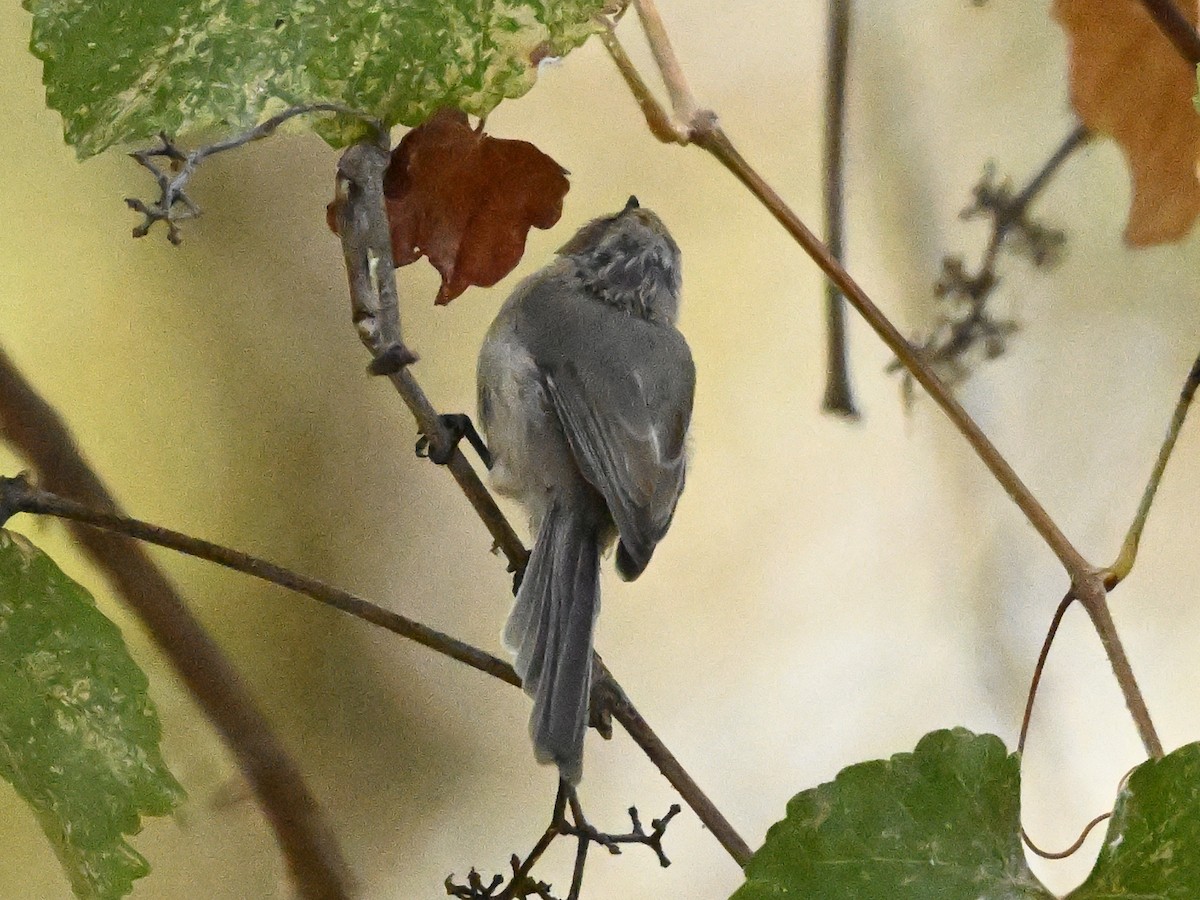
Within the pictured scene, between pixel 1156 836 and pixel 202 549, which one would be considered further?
pixel 202 549

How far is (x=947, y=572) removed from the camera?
1.00 metres

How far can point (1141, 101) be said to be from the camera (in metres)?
0.91

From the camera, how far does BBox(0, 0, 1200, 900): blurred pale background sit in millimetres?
799

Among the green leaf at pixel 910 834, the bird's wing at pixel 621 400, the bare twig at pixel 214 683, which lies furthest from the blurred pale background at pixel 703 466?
the green leaf at pixel 910 834

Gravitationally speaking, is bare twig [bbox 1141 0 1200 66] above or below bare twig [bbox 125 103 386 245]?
above

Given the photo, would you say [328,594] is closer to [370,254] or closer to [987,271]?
[370,254]

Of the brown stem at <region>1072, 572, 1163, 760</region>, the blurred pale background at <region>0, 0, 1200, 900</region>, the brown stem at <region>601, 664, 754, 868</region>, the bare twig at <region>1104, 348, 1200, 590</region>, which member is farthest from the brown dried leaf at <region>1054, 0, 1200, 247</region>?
the brown stem at <region>601, 664, 754, 868</region>

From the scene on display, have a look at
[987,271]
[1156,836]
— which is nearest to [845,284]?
[987,271]

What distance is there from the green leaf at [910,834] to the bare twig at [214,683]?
0.39 metres

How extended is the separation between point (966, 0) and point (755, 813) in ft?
2.45

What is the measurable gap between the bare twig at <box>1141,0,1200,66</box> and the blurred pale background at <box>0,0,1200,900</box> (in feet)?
0.72

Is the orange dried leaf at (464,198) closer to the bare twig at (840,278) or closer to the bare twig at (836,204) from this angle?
the bare twig at (840,278)

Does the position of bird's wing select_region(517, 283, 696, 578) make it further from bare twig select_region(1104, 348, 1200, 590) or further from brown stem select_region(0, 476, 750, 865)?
bare twig select_region(1104, 348, 1200, 590)

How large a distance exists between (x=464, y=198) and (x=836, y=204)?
15.7 inches
